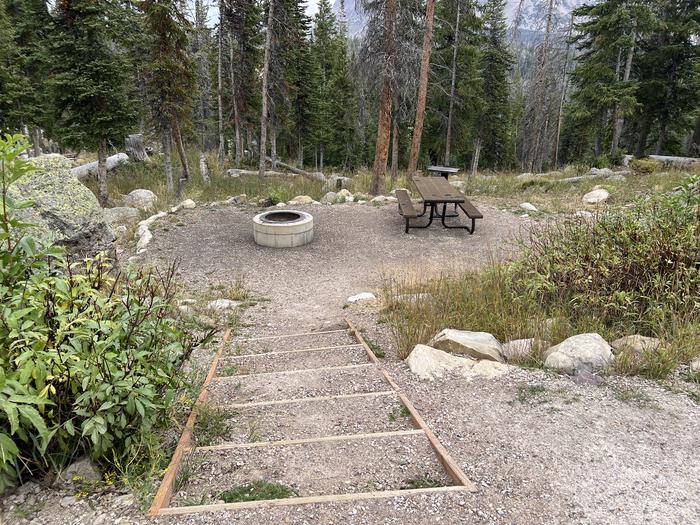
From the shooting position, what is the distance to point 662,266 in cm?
434

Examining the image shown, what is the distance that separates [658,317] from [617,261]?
648mm

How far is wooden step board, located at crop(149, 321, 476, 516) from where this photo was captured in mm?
2215

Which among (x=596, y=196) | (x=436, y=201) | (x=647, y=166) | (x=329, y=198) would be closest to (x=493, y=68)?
(x=647, y=166)

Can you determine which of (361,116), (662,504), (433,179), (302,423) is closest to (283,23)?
(361,116)

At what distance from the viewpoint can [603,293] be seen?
443 cm

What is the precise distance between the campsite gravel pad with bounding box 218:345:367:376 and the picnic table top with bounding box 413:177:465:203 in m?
5.61

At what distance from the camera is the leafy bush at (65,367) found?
1935 millimetres

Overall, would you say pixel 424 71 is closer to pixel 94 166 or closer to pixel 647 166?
pixel 647 166

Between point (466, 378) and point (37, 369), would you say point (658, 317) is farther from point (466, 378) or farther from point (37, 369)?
point (37, 369)

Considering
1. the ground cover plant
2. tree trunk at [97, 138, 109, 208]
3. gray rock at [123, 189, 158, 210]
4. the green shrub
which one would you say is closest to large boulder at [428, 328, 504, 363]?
the ground cover plant

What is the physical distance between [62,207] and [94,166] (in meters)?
11.9


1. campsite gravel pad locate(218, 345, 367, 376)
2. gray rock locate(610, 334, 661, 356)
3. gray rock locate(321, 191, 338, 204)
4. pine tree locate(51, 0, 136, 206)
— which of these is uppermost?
pine tree locate(51, 0, 136, 206)

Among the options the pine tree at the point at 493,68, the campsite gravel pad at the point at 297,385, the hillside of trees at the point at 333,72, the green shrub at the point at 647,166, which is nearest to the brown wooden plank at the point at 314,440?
the campsite gravel pad at the point at 297,385

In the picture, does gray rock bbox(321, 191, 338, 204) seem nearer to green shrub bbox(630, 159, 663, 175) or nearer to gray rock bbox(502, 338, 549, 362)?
gray rock bbox(502, 338, 549, 362)
